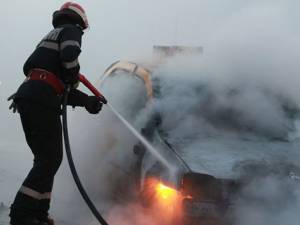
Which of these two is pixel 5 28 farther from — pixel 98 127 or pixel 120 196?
pixel 120 196

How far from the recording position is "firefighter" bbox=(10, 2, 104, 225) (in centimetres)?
418

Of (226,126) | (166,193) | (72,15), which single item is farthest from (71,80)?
(226,126)

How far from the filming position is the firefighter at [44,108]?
4184 mm

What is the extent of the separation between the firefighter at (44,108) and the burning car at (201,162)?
897 millimetres

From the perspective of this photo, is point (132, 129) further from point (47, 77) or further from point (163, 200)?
point (47, 77)

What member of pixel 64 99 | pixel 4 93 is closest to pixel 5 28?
pixel 4 93

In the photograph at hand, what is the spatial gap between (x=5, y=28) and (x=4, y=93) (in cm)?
286

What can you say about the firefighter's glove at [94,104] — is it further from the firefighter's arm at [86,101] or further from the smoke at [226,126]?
the smoke at [226,126]

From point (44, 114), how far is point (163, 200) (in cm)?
116

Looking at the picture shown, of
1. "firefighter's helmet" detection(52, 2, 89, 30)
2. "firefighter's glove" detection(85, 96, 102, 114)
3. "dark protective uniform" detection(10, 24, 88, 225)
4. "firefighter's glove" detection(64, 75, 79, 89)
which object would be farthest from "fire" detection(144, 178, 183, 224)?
"firefighter's helmet" detection(52, 2, 89, 30)

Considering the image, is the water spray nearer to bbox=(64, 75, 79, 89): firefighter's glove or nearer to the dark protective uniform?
bbox=(64, 75, 79, 89): firefighter's glove

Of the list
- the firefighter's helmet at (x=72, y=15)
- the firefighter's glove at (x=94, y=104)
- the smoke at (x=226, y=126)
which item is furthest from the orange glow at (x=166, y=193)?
the firefighter's helmet at (x=72, y=15)

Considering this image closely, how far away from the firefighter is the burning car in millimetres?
897

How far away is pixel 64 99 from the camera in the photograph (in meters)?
4.44
